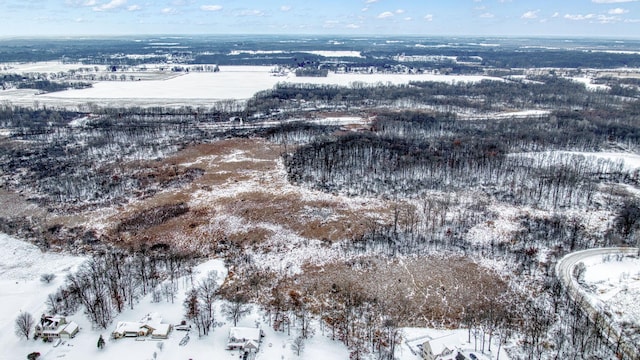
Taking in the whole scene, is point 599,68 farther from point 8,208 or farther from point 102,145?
point 8,208

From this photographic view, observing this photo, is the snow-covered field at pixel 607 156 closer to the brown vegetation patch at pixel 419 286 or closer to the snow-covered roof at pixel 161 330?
the brown vegetation patch at pixel 419 286

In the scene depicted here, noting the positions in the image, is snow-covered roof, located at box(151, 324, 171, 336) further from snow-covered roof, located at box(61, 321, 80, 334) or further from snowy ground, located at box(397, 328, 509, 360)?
snowy ground, located at box(397, 328, 509, 360)

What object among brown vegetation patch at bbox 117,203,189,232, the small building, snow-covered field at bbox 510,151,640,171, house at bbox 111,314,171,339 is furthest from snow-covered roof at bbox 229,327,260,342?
snow-covered field at bbox 510,151,640,171

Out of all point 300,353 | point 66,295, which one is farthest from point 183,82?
point 300,353

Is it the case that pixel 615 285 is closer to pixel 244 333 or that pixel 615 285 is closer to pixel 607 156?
pixel 244 333

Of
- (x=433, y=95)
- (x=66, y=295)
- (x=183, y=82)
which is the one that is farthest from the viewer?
(x=183, y=82)

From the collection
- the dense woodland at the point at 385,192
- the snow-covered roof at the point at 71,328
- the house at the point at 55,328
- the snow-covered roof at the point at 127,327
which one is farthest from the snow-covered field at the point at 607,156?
the house at the point at 55,328
